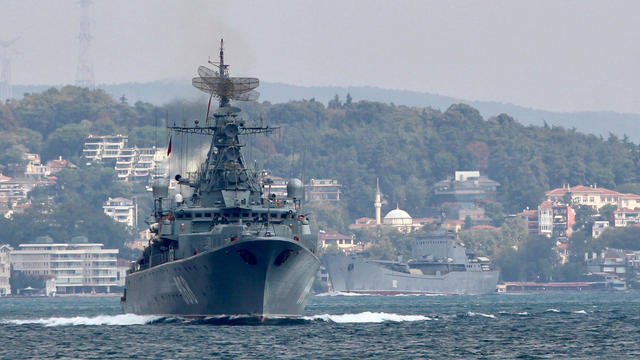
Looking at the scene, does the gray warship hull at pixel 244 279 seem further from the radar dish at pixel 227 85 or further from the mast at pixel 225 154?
Result: the radar dish at pixel 227 85

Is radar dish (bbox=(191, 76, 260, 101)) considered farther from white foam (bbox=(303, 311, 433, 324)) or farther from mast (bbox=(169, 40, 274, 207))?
white foam (bbox=(303, 311, 433, 324))

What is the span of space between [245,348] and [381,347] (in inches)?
→ 279

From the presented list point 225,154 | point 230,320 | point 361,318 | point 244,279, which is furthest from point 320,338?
point 361,318

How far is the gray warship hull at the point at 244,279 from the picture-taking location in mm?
92562

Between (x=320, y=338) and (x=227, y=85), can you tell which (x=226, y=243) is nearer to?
(x=320, y=338)

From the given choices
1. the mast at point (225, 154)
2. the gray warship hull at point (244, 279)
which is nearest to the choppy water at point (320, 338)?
the gray warship hull at point (244, 279)

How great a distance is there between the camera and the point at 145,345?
82.4 metres

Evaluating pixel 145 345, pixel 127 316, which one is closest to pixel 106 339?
pixel 145 345

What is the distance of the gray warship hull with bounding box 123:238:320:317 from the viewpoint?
92.6 m

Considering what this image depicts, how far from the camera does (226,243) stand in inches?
3708

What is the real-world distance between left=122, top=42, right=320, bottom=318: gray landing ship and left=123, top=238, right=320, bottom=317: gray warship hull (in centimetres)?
6

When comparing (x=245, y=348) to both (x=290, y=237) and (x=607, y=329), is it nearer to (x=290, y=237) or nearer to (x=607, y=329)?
(x=290, y=237)

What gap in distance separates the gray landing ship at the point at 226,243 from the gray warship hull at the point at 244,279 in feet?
0.19

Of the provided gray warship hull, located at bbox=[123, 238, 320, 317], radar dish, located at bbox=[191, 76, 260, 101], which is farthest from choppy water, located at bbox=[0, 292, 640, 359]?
radar dish, located at bbox=[191, 76, 260, 101]
